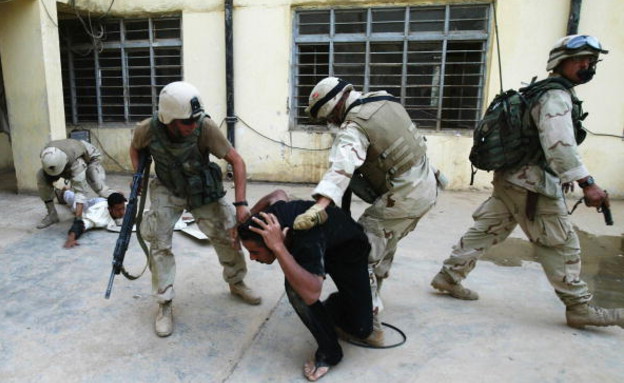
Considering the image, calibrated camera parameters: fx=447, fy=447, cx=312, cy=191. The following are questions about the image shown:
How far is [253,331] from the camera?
2.55 meters

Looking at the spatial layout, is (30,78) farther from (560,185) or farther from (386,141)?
(560,185)

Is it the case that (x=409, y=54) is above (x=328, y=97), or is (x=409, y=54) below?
above

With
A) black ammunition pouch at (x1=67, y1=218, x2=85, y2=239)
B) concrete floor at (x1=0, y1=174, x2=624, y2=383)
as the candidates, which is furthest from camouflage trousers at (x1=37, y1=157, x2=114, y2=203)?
concrete floor at (x1=0, y1=174, x2=624, y2=383)

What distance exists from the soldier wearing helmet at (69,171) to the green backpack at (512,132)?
355 cm

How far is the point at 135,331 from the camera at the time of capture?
2.55 meters

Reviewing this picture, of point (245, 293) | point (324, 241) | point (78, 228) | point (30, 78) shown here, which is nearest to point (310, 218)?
point (324, 241)

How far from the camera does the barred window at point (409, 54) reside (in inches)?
227

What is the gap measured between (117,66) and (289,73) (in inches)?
115

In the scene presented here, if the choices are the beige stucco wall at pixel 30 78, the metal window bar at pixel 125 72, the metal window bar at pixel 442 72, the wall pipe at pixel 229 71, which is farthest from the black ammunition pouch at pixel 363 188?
the metal window bar at pixel 125 72

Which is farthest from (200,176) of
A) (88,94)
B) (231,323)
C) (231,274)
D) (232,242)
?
(88,94)

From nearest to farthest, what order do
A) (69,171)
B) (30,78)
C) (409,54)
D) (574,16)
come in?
(69,171) < (574,16) < (30,78) < (409,54)

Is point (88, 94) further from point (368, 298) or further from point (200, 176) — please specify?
point (368, 298)

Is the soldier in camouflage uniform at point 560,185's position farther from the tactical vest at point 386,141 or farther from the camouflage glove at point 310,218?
the camouflage glove at point 310,218

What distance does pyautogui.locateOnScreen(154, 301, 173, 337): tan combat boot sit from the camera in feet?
8.20
